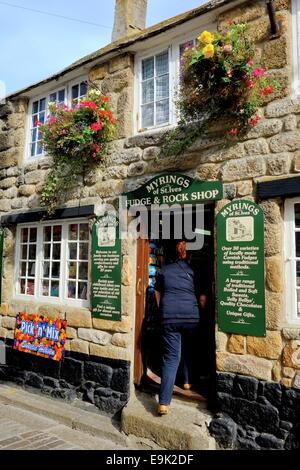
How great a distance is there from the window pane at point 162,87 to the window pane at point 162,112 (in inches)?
3.8

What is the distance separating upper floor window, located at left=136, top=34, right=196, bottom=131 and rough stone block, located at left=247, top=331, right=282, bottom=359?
2898mm

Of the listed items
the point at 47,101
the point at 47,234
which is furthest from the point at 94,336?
the point at 47,101

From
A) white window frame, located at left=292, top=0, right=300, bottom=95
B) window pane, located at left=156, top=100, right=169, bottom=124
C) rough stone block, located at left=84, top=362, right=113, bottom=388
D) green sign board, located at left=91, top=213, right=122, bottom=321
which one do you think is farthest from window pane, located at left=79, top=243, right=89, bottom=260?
white window frame, located at left=292, top=0, right=300, bottom=95

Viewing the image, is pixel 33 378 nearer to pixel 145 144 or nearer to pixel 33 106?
pixel 145 144

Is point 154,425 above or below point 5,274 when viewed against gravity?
below

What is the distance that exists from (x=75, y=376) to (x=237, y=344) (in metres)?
2.52

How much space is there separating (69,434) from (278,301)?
2899 mm

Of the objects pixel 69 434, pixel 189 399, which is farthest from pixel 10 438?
pixel 189 399

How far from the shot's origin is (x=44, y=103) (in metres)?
6.74

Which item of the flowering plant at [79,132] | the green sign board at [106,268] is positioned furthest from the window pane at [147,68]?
the green sign board at [106,268]

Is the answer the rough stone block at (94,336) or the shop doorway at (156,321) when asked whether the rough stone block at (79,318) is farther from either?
the shop doorway at (156,321)

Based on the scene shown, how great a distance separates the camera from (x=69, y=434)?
4.55 m

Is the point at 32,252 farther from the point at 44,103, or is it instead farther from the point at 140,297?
the point at 44,103

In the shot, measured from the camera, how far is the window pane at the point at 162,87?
207 inches
